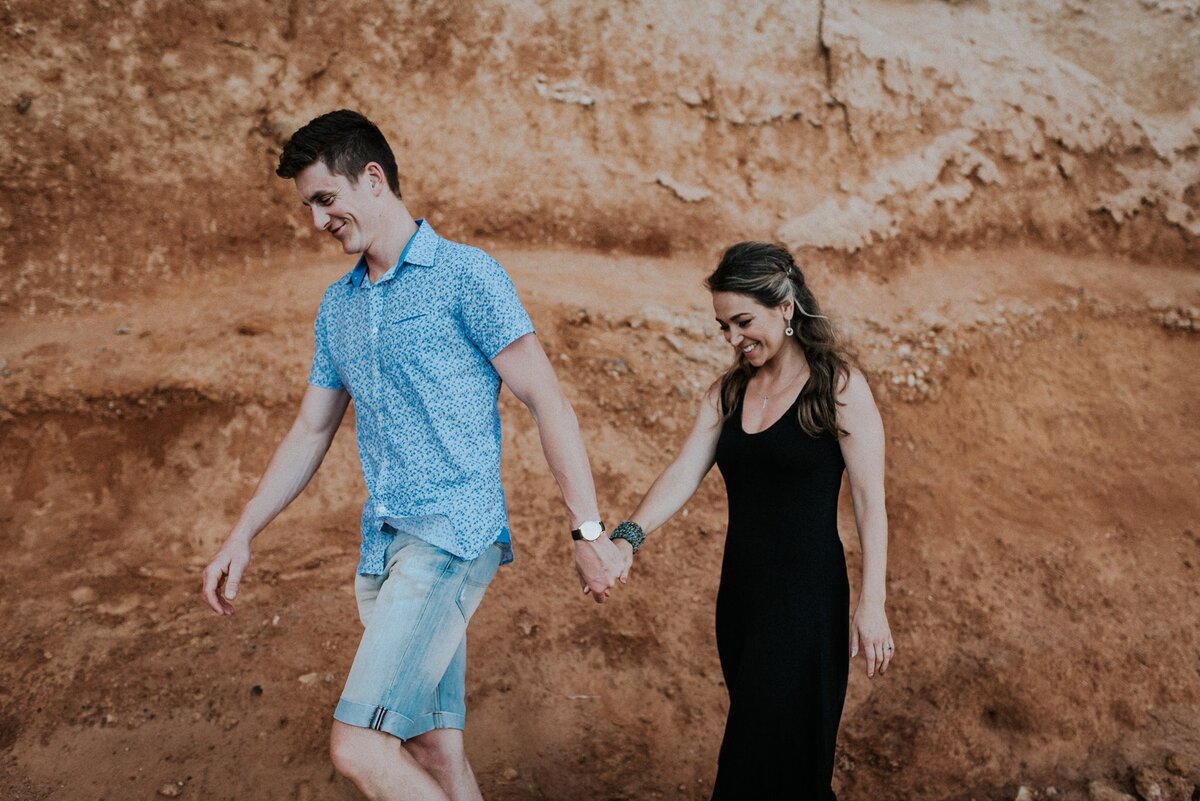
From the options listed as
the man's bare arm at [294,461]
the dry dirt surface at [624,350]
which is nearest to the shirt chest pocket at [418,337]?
the man's bare arm at [294,461]

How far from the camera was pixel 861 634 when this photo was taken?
291 cm

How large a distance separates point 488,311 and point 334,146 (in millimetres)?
642

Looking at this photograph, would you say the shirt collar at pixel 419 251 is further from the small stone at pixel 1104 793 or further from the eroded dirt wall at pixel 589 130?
the eroded dirt wall at pixel 589 130

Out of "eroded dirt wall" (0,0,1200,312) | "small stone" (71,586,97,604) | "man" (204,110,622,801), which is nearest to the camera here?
"man" (204,110,622,801)

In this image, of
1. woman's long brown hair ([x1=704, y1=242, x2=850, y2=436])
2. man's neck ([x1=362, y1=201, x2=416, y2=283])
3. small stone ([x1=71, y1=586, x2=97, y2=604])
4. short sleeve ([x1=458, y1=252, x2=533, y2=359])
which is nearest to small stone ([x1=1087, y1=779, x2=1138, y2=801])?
woman's long brown hair ([x1=704, y1=242, x2=850, y2=436])

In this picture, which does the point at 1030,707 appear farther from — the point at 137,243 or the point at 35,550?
the point at 137,243

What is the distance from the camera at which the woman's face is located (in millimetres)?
2992

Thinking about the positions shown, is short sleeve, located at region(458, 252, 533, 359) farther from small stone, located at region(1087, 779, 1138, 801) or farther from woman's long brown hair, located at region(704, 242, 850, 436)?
small stone, located at region(1087, 779, 1138, 801)

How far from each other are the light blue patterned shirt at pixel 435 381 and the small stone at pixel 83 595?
10.6ft

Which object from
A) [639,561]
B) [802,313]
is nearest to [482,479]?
[802,313]

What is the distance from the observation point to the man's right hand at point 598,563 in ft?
9.18

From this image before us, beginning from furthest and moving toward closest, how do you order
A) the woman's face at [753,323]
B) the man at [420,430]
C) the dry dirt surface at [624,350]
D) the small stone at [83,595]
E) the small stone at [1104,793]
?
the small stone at [83,595] < the dry dirt surface at [624,350] < the small stone at [1104,793] < the woman's face at [753,323] < the man at [420,430]

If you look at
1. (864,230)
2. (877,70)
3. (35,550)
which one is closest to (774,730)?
(35,550)

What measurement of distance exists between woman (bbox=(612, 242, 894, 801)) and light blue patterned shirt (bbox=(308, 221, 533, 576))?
1.92 feet
